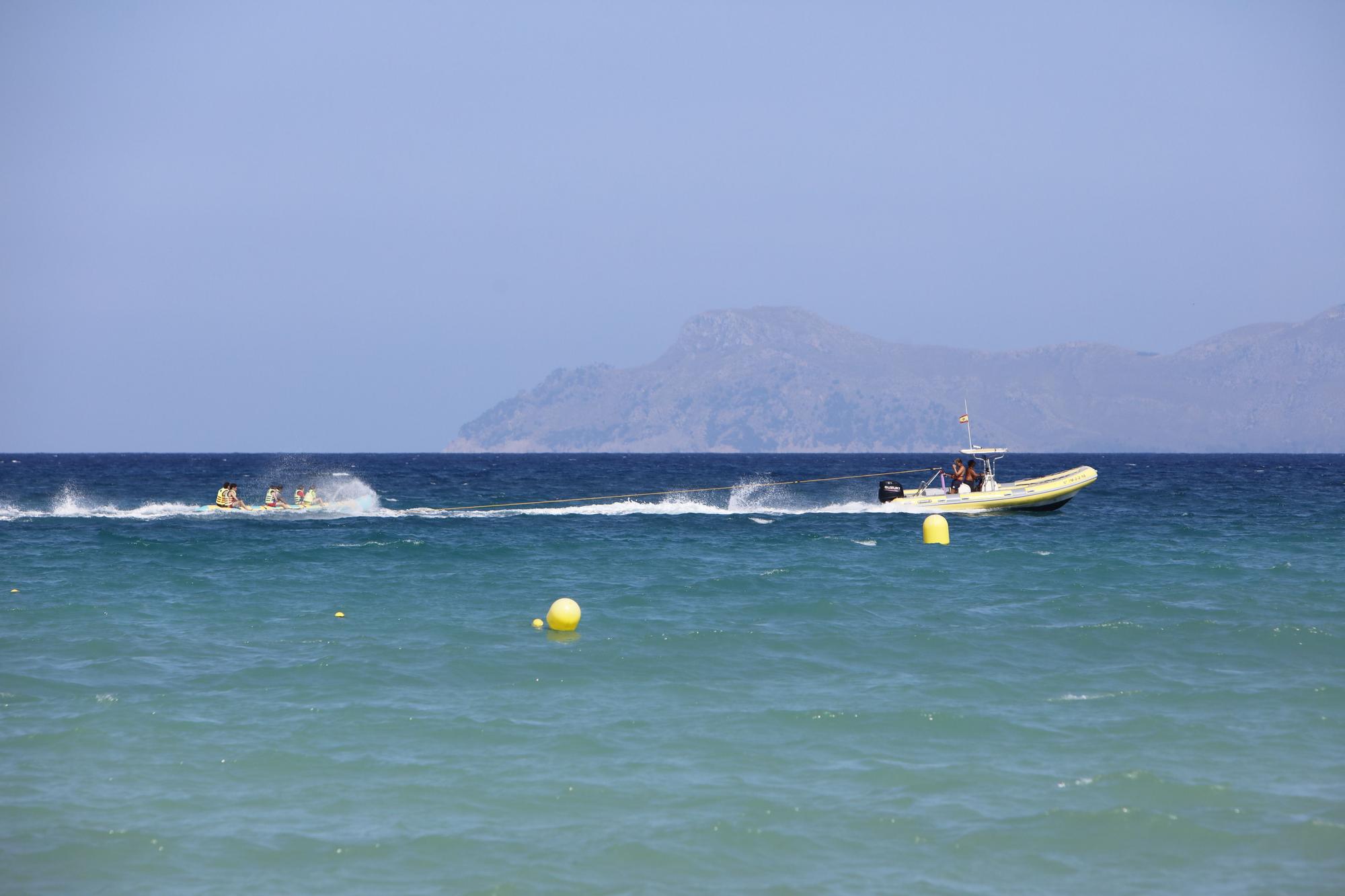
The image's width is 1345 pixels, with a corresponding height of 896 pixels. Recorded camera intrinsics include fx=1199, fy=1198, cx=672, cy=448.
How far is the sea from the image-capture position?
9047mm

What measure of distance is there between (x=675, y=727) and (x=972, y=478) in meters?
28.6

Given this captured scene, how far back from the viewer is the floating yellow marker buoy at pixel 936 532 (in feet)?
100

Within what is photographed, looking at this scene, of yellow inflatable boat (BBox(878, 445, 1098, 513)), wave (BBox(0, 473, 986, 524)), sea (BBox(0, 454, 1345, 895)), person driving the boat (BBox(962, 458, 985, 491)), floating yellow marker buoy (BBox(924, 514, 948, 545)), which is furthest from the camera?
wave (BBox(0, 473, 986, 524))

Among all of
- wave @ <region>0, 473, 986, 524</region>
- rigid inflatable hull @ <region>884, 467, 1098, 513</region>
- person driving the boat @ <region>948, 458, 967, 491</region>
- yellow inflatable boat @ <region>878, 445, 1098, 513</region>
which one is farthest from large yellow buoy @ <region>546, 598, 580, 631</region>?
person driving the boat @ <region>948, 458, 967, 491</region>

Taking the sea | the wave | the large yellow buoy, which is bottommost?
the sea

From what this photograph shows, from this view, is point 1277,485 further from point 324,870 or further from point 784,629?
point 324,870

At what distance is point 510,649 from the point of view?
642 inches

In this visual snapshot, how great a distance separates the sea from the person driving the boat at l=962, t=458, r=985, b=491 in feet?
40.1

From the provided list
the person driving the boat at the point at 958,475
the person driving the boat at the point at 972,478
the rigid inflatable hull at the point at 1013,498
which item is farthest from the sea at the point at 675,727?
the person driving the boat at the point at 972,478

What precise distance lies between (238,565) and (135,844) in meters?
17.5

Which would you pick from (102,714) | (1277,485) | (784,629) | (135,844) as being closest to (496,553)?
(784,629)

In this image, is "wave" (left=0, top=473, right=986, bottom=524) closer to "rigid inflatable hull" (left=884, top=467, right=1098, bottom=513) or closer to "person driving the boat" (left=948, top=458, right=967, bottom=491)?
"rigid inflatable hull" (left=884, top=467, right=1098, bottom=513)

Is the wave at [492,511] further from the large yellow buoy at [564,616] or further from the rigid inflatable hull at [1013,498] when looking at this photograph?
the large yellow buoy at [564,616]

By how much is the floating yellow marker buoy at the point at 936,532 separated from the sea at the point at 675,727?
3.68m
